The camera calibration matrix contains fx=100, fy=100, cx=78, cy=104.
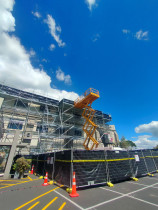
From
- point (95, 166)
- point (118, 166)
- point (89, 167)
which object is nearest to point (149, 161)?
point (118, 166)

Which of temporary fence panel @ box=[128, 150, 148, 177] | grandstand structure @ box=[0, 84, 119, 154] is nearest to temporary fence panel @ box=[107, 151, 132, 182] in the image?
temporary fence panel @ box=[128, 150, 148, 177]

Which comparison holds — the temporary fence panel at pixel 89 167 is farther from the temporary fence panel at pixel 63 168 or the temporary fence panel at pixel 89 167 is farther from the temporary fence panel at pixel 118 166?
the temporary fence panel at pixel 118 166

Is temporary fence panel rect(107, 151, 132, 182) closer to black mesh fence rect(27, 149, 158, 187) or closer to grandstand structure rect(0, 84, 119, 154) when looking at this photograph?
black mesh fence rect(27, 149, 158, 187)

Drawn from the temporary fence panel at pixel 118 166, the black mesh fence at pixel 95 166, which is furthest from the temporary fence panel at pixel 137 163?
the temporary fence panel at pixel 118 166

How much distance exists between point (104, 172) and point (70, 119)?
15121 millimetres

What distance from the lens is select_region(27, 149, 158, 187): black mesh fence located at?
17.0 ft

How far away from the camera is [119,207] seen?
320 cm

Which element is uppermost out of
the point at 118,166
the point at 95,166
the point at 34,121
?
the point at 34,121

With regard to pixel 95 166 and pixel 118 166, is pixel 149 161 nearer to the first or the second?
pixel 118 166

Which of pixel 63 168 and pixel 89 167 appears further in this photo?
pixel 63 168

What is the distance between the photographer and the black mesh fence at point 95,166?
5.18 meters

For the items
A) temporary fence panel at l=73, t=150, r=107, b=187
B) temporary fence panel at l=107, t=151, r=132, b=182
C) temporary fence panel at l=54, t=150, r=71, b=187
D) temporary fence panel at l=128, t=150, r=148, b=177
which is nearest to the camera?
temporary fence panel at l=73, t=150, r=107, b=187

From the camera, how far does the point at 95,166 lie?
566 centimetres

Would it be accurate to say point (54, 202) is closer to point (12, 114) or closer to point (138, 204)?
point (138, 204)
